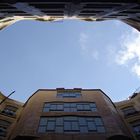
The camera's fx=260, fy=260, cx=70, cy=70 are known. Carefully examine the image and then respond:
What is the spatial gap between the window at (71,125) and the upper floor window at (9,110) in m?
6.47

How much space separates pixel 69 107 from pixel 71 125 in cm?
454

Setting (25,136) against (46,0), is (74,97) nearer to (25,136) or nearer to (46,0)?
(25,136)

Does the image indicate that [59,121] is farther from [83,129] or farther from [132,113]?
[132,113]

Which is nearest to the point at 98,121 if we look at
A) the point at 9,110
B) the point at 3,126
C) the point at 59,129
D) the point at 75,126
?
the point at 75,126

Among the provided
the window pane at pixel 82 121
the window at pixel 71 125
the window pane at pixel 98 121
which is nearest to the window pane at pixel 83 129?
the window at pixel 71 125

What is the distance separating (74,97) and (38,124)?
8.42 metres

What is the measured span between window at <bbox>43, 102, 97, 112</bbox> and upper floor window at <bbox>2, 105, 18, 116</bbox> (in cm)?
444

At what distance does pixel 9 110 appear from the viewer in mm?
30172

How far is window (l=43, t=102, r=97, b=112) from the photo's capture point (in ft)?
86.5

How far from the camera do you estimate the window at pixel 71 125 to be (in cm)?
2167

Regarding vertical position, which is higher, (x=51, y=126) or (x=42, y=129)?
(x=51, y=126)

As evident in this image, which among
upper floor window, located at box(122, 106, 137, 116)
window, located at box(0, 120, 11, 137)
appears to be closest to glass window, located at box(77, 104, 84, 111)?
upper floor window, located at box(122, 106, 137, 116)

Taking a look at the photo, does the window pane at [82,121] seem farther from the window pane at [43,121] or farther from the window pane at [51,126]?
the window pane at [43,121]

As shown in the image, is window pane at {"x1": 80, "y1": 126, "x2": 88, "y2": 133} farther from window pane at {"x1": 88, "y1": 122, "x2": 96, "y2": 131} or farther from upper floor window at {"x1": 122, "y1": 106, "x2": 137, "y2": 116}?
upper floor window at {"x1": 122, "y1": 106, "x2": 137, "y2": 116}
